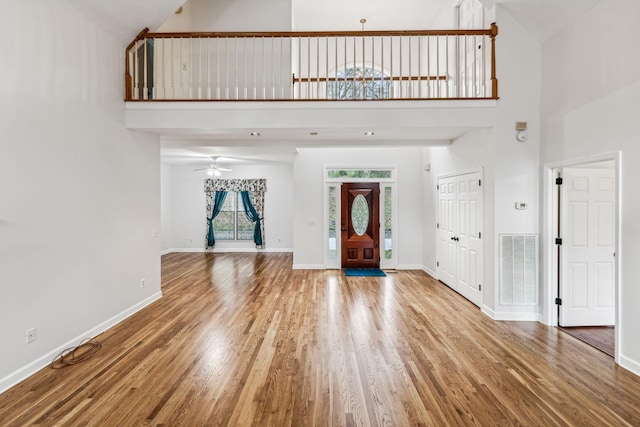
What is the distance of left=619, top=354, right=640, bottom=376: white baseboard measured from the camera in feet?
8.63

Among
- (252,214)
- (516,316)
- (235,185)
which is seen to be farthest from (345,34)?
(252,214)

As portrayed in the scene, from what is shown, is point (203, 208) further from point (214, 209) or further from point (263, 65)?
point (263, 65)

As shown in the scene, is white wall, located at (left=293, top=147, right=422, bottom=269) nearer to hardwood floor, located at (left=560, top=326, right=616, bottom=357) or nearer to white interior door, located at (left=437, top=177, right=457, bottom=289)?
white interior door, located at (left=437, top=177, right=457, bottom=289)

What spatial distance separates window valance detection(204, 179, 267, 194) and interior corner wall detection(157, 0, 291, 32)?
4.40 metres

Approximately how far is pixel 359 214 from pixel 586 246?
13.3ft

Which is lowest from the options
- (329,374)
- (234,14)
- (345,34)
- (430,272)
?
(329,374)

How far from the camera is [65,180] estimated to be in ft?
9.93

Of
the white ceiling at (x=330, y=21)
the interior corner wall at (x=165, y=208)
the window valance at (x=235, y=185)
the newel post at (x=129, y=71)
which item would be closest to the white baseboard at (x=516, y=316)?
the white ceiling at (x=330, y=21)

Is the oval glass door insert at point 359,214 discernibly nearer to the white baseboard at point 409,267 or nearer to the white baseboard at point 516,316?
the white baseboard at point 409,267

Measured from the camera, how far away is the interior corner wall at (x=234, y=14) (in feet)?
19.1

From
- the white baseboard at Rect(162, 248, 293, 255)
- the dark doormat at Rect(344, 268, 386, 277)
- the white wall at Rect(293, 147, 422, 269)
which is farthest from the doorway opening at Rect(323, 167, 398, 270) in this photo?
the white baseboard at Rect(162, 248, 293, 255)

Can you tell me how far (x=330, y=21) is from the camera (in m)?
6.93

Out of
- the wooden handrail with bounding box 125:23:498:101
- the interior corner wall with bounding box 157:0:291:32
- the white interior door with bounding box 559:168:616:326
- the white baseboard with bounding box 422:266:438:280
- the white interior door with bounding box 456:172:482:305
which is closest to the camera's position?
the white interior door with bounding box 559:168:616:326

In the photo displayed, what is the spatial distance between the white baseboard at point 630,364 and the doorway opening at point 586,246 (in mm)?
883
